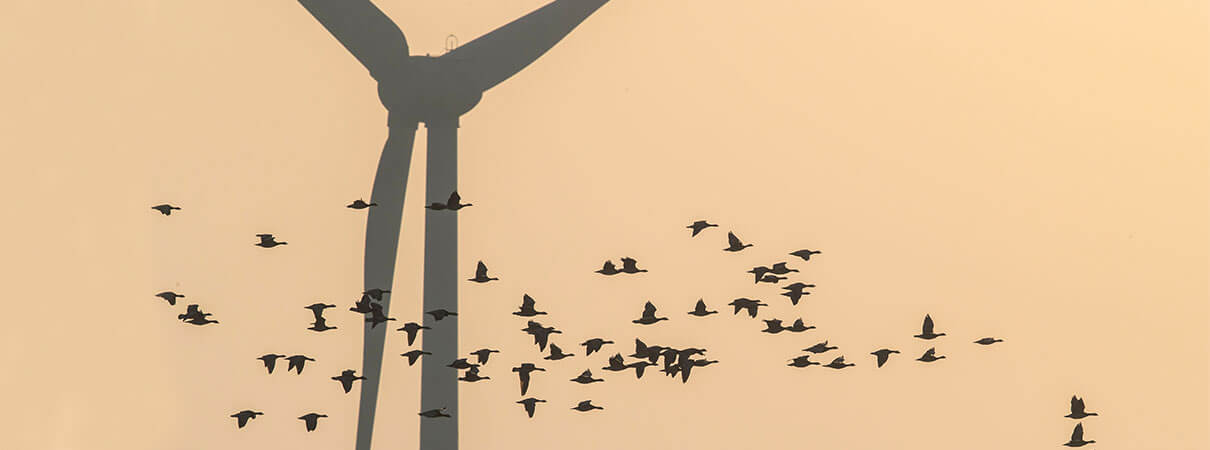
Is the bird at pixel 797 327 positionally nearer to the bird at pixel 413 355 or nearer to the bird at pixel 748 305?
the bird at pixel 748 305

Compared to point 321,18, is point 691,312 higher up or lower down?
lower down

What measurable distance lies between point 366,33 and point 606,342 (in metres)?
1.31

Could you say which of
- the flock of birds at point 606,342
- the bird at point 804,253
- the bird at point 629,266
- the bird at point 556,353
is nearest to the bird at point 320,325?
the flock of birds at point 606,342

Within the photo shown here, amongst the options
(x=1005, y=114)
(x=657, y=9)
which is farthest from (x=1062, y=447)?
(x=657, y=9)

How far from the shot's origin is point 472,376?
368cm

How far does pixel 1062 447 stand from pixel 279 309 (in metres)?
2.69

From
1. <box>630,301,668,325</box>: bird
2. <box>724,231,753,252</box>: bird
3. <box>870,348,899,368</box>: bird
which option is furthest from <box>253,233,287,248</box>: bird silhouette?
<box>870,348,899,368</box>: bird

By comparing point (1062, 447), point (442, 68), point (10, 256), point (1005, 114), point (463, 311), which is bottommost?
point (1062, 447)

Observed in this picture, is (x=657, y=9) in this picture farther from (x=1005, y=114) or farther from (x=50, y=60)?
(x=50, y=60)

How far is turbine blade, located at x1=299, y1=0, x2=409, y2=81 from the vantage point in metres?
3.75

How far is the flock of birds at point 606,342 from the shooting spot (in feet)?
11.8

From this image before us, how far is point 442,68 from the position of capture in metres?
3.76

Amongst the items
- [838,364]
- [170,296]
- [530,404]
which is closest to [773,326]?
[838,364]

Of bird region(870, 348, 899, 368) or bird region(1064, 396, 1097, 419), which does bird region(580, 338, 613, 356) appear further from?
bird region(1064, 396, 1097, 419)
